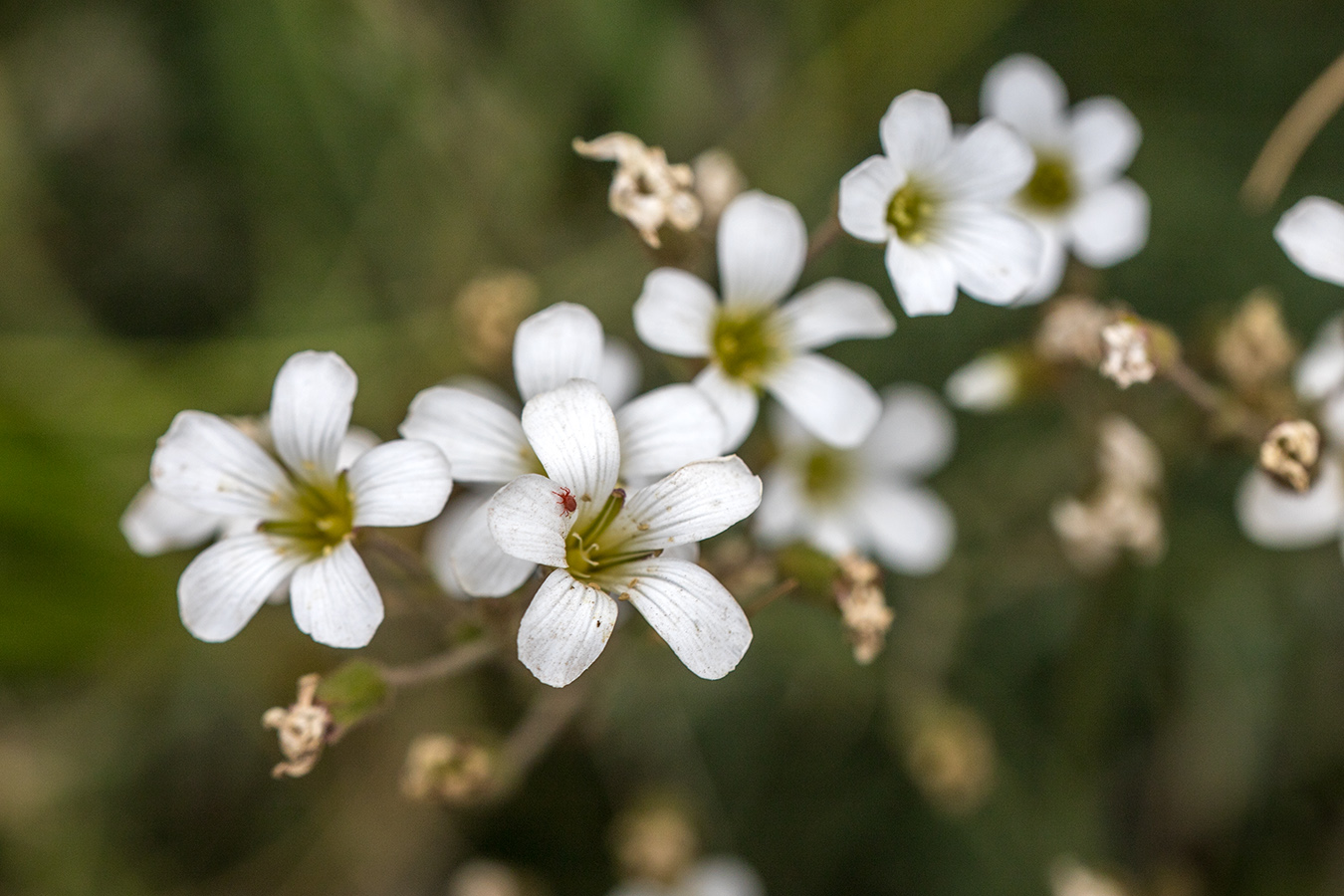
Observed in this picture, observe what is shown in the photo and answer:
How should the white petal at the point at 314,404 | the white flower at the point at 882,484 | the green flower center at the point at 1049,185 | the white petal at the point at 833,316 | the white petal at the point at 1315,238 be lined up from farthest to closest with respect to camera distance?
the white flower at the point at 882,484 → the green flower center at the point at 1049,185 → the white petal at the point at 833,316 → the white petal at the point at 1315,238 → the white petal at the point at 314,404

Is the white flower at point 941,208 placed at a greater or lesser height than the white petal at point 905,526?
greater

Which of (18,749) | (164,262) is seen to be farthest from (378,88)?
(18,749)

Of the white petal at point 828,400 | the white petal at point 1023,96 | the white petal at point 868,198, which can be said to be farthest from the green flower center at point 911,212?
the white petal at point 1023,96

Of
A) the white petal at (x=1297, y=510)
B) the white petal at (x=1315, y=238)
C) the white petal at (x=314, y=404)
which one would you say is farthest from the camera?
the white petal at (x=1297, y=510)

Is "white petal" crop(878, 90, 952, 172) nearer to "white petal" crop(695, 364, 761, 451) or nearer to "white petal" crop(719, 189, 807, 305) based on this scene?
"white petal" crop(719, 189, 807, 305)

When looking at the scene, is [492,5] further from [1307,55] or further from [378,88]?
[1307,55]

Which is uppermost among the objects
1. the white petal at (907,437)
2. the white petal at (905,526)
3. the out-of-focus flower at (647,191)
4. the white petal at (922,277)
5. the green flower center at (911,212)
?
the out-of-focus flower at (647,191)

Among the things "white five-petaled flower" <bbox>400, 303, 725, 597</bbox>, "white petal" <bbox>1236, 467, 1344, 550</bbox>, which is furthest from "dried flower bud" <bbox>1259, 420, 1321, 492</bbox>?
"white five-petaled flower" <bbox>400, 303, 725, 597</bbox>

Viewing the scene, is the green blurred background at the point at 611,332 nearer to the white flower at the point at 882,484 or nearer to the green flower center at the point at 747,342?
the white flower at the point at 882,484
